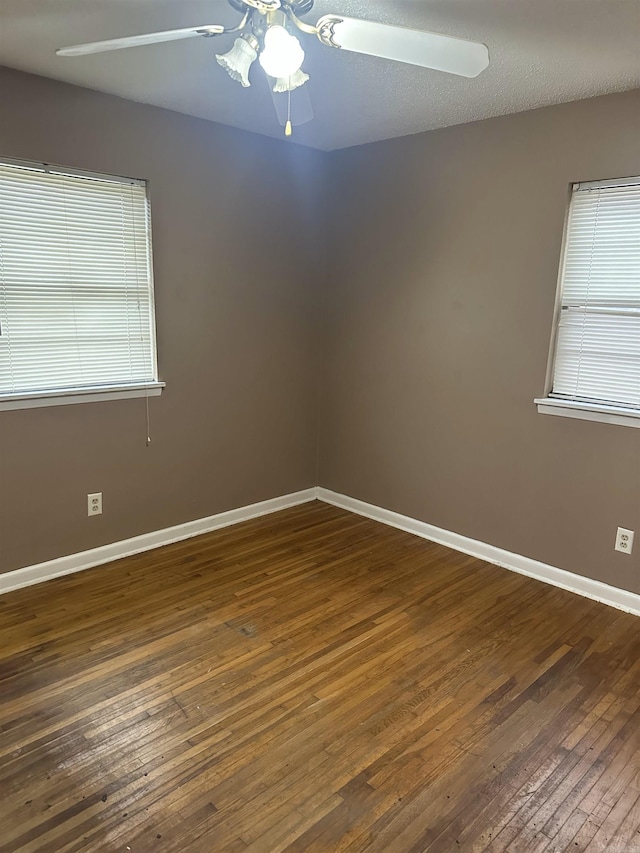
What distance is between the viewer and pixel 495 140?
311cm

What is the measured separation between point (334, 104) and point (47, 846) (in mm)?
3181

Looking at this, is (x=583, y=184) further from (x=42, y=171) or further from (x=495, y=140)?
(x=42, y=171)

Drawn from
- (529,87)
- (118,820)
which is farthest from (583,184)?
(118,820)

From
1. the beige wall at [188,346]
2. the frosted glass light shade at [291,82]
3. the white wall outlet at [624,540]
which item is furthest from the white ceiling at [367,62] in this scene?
the white wall outlet at [624,540]

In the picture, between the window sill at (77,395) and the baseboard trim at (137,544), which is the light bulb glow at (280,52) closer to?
the window sill at (77,395)

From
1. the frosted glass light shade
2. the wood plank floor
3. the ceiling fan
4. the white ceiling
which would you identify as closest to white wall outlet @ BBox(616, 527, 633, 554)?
the wood plank floor

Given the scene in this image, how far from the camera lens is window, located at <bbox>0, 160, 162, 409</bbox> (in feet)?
9.15

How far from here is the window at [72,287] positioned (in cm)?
279

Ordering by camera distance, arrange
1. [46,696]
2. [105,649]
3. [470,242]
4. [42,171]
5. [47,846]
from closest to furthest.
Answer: [47,846] → [46,696] → [105,649] → [42,171] → [470,242]

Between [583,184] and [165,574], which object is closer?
[583,184]

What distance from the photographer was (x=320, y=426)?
436cm

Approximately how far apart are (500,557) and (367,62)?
261cm

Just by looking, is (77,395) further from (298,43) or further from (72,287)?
(298,43)

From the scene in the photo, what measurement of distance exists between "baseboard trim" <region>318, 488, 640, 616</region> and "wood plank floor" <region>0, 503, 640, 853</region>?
0.09m
